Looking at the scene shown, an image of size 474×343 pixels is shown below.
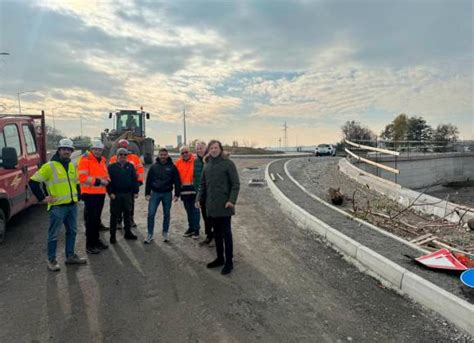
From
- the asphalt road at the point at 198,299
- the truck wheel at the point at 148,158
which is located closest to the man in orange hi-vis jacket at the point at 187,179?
the asphalt road at the point at 198,299

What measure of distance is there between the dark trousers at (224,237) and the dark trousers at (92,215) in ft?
6.87

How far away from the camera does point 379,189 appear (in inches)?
470

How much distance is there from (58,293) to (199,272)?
5.96 feet

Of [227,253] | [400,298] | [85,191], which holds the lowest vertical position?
[400,298]

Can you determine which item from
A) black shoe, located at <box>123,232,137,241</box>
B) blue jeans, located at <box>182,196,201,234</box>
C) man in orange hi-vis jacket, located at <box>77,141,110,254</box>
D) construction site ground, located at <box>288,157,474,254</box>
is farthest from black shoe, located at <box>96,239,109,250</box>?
construction site ground, located at <box>288,157,474,254</box>

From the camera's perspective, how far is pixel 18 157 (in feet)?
22.6

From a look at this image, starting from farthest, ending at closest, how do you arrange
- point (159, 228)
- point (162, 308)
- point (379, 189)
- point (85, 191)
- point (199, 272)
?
point (379, 189) → point (159, 228) → point (85, 191) → point (199, 272) → point (162, 308)

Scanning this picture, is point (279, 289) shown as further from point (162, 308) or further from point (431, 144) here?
point (431, 144)

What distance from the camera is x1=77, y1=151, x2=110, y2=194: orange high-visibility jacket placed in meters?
5.64

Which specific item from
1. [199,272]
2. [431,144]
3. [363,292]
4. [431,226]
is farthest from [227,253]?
[431,144]

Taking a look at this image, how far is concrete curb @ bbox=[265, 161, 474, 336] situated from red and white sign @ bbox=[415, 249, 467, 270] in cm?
42

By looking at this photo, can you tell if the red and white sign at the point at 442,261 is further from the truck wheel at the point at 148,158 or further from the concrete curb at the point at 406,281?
the truck wheel at the point at 148,158

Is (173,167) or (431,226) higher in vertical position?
(173,167)

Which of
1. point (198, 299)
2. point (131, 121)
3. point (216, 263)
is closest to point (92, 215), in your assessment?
point (216, 263)
